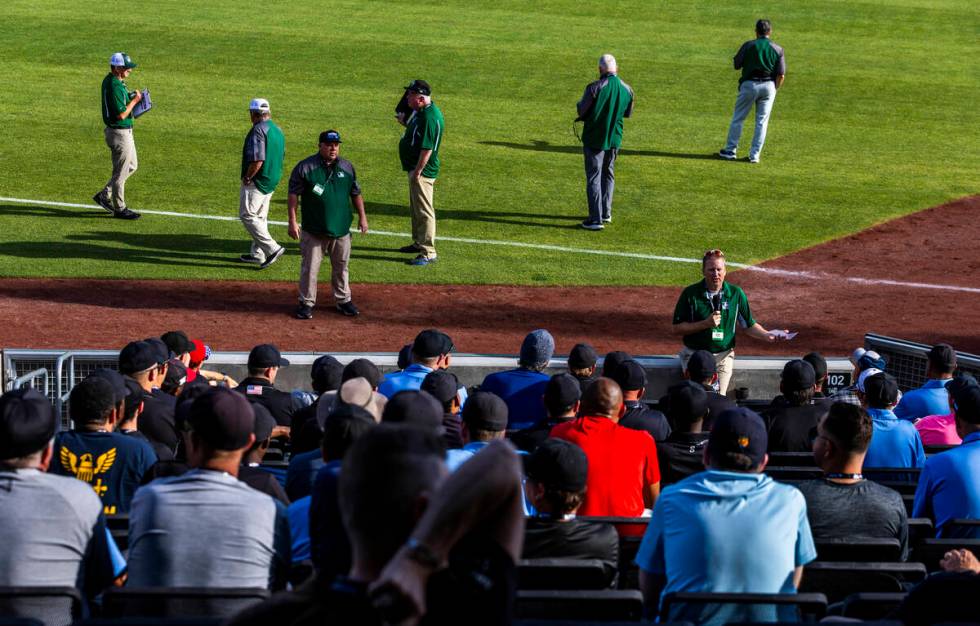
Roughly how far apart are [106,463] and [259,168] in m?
8.34

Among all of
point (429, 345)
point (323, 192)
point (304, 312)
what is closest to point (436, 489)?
point (429, 345)

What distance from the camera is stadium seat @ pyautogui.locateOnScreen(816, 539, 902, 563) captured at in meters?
5.62

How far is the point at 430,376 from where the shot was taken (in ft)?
26.0

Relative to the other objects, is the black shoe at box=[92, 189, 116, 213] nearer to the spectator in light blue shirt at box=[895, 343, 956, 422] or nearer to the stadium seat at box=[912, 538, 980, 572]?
the spectator in light blue shirt at box=[895, 343, 956, 422]

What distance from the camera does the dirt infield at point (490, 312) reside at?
13.0m

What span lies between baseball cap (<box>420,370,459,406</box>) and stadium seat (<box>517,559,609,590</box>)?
2.84 m

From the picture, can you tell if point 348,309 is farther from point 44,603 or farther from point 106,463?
point 44,603

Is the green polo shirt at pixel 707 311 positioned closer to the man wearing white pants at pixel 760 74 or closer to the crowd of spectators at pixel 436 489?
the crowd of spectators at pixel 436 489

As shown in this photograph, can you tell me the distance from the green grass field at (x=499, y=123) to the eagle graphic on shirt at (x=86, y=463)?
27.8 feet

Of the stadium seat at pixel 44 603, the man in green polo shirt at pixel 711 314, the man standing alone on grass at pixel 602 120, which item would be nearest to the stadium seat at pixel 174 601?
the stadium seat at pixel 44 603

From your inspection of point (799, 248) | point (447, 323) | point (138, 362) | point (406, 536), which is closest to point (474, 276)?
point (447, 323)

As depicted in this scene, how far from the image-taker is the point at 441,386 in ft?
25.8

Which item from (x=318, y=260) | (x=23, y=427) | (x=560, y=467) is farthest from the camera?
(x=318, y=260)

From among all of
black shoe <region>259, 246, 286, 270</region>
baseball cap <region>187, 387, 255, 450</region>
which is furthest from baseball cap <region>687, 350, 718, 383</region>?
black shoe <region>259, 246, 286, 270</region>
